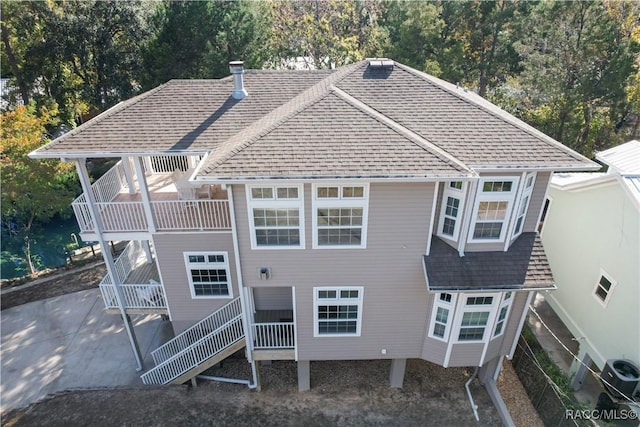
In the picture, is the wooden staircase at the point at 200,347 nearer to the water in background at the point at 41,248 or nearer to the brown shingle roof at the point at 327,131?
the brown shingle roof at the point at 327,131

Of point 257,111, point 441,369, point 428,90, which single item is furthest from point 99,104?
point 441,369

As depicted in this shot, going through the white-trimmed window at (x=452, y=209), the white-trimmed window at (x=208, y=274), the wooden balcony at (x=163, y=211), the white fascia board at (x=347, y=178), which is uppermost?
the white fascia board at (x=347, y=178)

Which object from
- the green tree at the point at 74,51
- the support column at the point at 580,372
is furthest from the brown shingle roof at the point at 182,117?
the green tree at the point at 74,51

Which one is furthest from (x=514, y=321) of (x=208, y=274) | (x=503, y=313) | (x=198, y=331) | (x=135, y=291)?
(x=135, y=291)

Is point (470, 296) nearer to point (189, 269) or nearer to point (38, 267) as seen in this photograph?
point (189, 269)

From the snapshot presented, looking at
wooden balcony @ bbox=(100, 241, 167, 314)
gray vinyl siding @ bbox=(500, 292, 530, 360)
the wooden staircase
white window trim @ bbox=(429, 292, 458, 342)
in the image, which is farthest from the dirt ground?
white window trim @ bbox=(429, 292, 458, 342)

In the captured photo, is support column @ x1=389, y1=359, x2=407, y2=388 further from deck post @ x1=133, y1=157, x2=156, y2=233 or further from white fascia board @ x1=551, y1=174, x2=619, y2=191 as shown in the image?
white fascia board @ x1=551, y1=174, x2=619, y2=191
